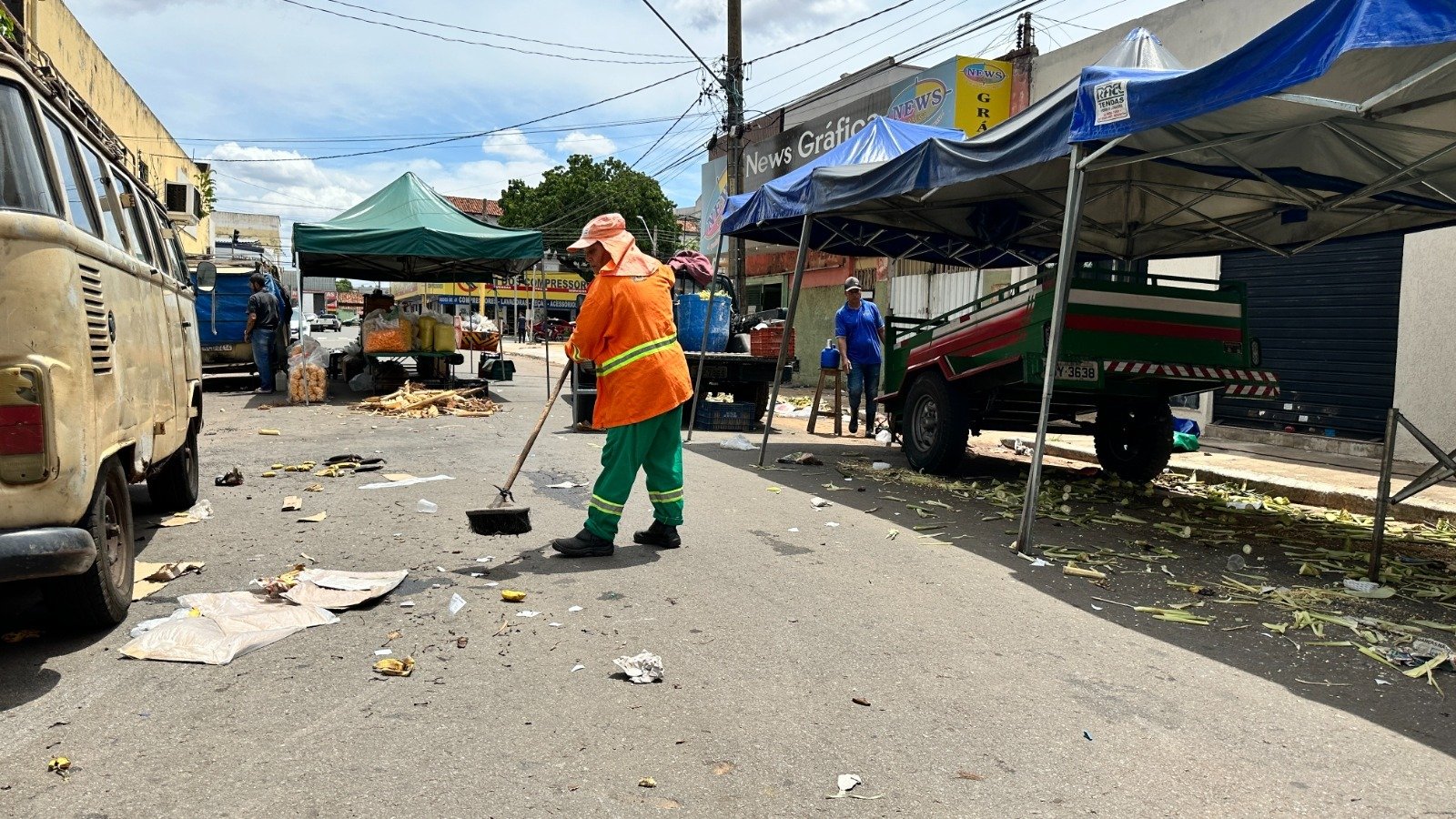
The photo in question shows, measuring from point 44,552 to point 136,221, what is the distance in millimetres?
2749

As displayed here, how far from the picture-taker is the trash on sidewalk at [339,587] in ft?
13.3

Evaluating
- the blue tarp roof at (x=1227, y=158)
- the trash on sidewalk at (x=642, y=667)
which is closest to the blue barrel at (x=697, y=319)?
the blue tarp roof at (x=1227, y=158)

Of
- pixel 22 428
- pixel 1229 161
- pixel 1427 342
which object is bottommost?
pixel 22 428

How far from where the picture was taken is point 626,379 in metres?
5.06

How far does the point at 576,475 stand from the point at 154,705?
15.6 ft

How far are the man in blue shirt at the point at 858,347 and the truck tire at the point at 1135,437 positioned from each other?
335 cm

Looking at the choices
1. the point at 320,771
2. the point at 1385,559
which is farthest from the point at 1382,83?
the point at 320,771

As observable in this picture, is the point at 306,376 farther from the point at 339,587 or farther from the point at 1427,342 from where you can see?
the point at 1427,342

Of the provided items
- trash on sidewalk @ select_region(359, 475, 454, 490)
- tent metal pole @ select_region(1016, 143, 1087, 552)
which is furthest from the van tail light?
tent metal pole @ select_region(1016, 143, 1087, 552)

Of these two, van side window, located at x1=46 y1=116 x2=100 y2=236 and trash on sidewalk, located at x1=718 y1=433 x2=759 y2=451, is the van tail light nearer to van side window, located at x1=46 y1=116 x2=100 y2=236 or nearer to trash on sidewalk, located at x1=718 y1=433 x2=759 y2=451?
van side window, located at x1=46 y1=116 x2=100 y2=236

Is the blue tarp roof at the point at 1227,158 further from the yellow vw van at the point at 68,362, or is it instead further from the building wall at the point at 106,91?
the building wall at the point at 106,91

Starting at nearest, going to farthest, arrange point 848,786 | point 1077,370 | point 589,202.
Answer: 1. point 848,786
2. point 1077,370
3. point 589,202

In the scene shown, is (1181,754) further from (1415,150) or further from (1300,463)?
(1300,463)

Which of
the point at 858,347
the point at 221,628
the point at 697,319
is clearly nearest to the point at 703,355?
the point at 697,319
